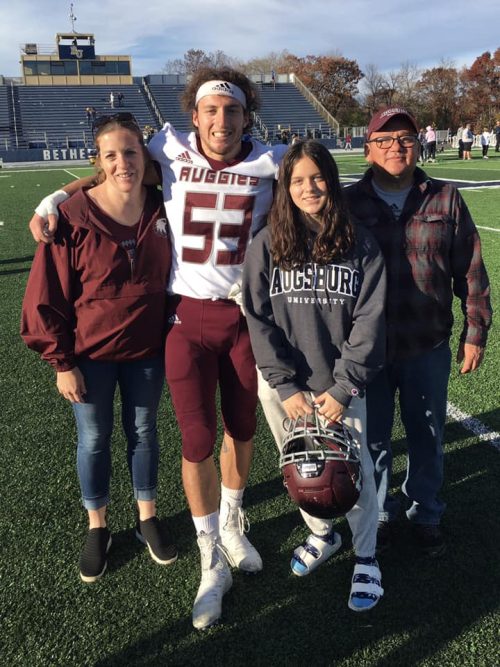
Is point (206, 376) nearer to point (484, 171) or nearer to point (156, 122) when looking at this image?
point (484, 171)

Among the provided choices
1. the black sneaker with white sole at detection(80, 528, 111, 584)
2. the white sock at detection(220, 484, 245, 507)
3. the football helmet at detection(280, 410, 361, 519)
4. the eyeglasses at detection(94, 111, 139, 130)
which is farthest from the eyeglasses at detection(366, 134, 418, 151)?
the black sneaker with white sole at detection(80, 528, 111, 584)

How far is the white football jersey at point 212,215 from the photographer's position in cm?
217

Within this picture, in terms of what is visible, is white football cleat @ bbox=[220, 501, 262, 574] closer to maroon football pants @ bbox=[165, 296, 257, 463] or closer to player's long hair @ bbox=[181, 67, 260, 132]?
maroon football pants @ bbox=[165, 296, 257, 463]

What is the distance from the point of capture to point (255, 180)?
A: 2193 mm

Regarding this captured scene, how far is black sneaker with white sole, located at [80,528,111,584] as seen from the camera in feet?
7.65

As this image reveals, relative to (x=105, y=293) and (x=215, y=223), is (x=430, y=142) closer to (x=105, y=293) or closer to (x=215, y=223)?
(x=215, y=223)

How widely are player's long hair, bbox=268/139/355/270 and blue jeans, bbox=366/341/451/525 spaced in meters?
0.62

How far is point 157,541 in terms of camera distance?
2443 millimetres

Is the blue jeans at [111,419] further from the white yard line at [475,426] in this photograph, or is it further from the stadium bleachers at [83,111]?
the stadium bleachers at [83,111]

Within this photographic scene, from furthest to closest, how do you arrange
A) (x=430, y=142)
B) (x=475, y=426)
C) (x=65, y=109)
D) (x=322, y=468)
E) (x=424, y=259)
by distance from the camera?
(x=65, y=109), (x=430, y=142), (x=475, y=426), (x=424, y=259), (x=322, y=468)

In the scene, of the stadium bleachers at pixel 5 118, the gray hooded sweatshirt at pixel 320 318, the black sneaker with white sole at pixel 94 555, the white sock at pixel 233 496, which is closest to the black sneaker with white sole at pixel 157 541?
the black sneaker with white sole at pixel 94 555

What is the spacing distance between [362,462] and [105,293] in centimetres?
118

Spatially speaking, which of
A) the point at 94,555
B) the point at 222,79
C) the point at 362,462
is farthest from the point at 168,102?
the point at 362,462

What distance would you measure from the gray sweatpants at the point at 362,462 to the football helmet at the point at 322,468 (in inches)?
5.3
